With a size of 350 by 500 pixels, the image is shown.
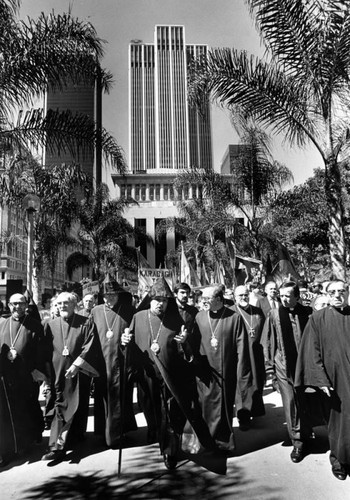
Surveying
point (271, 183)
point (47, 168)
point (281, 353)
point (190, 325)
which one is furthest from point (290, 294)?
point (47, 168)

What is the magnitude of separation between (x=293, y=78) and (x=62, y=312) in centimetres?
689

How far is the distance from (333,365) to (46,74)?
8345mm

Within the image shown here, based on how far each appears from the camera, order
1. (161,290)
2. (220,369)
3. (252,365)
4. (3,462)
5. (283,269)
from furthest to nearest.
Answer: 1. (283,269)
2. (252,365)
3. (161,290)
4. (220,369)
5. (3,462)

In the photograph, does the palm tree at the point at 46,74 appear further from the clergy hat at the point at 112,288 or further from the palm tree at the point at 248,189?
the palm tree at the point at 248,189

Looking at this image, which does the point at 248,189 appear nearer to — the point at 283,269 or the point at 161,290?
the point at 283,269

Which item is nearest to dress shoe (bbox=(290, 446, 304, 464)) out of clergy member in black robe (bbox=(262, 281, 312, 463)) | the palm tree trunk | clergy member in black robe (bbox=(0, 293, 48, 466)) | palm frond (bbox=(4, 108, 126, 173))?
clergy member in black robe (bbox=(262, 281, 312, 463))

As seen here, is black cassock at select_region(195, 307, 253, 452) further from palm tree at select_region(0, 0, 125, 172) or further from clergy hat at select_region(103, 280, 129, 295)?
palm tree at select_region(0, 0, 125, 172)

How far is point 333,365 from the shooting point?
178 inches

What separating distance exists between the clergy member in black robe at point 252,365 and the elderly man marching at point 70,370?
2.09 m

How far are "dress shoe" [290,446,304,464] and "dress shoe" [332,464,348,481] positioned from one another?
1.63 feet

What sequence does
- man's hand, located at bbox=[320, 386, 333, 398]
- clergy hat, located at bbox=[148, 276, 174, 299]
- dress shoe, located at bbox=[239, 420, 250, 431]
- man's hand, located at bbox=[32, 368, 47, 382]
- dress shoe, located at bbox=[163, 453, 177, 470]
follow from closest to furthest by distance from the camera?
man's hand, located at bbox=[320, 386, 333, 398] → dress shoe, located at bbox=[163, 453, 177, 470] → clergy hat, located at bbox=[148, 276, 174, 299] → man's hand, located at bbox=[32, 368, 47, 382] → dress shoe, located at bbox=[239, 420, 250, 431]

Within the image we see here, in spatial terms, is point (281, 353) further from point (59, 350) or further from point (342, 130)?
point (342, 130)

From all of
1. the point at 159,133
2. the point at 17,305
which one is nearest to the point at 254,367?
the point at 17,305

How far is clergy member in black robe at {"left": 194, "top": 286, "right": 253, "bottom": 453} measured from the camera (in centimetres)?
509
